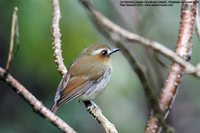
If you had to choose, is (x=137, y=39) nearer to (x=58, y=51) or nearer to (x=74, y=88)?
(x=58, y=51)

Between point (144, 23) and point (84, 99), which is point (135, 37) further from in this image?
point (84, 99)

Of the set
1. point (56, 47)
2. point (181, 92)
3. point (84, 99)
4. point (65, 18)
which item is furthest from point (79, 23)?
point (181, 92)

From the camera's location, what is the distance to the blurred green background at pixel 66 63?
13.0 ft

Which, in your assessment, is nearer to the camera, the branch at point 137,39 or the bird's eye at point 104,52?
the branch at point 137,39

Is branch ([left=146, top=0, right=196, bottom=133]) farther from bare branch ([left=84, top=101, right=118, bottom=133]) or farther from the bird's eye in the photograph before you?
the bird's eye

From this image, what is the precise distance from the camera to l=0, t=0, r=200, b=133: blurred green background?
3.95m

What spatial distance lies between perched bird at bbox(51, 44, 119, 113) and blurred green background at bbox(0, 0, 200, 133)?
0.54 ft

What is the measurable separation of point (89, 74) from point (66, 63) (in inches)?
A: 9.5

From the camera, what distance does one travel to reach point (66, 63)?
14.0ft

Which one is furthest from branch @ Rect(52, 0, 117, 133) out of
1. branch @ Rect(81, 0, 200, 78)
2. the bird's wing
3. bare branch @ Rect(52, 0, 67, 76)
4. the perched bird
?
branch @ Rect(81, 0, 200, 78)

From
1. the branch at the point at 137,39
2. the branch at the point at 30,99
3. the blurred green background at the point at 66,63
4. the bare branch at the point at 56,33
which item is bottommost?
the blurred green background at the point at 66,63

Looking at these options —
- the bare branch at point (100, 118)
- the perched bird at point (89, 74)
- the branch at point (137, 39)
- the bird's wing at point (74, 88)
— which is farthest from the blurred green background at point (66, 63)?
the branch at point (137, 39)

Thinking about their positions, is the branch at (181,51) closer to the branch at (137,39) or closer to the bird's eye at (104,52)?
the branch at (137,39)

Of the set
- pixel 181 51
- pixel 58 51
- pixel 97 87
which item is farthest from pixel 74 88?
pixel 181 51
